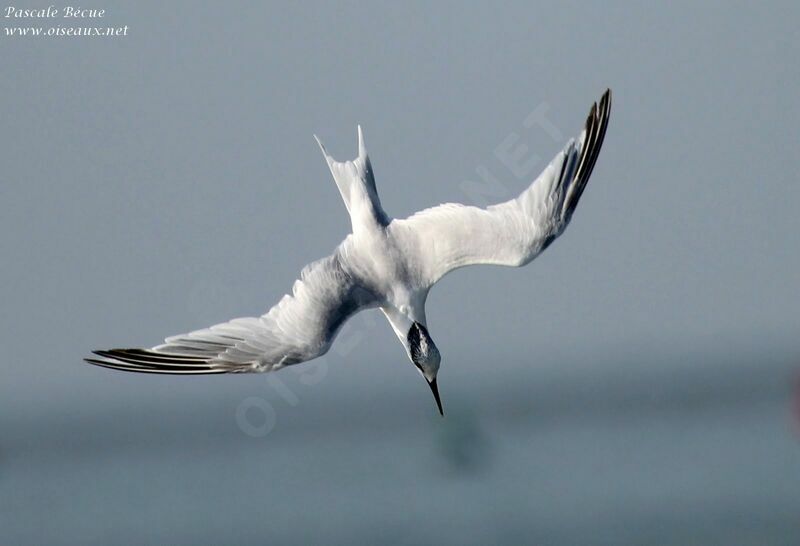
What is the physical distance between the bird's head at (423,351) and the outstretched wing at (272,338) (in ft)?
1.17

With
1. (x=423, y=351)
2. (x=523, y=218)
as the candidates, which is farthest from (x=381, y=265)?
→ (x=523, y=218)

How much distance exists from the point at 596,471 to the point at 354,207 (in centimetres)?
1679

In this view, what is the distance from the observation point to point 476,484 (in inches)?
908

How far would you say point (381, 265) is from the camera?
6.63 meters

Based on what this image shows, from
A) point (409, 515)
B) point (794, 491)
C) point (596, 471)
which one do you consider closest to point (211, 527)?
point (409, 515)

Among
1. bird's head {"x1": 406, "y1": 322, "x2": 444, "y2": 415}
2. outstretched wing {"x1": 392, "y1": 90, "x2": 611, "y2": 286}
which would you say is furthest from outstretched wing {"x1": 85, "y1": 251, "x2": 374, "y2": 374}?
outstretched wing {"x1": 392, "y1": 90, "x2": 611, "y2": 286}

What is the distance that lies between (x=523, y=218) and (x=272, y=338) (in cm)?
121

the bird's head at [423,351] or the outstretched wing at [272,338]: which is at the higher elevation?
the outstretched wing at [272,338]

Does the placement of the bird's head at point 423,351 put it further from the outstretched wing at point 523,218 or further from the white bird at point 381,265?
the outstretched wing at point 523,218

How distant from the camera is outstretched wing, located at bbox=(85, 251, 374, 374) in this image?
6.52 meters

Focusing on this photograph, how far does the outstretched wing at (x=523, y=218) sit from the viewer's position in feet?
21.3

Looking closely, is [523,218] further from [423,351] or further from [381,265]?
[423,351]

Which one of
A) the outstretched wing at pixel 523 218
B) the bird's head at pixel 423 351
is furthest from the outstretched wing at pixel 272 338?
the outstretched wing at pixel 523 218

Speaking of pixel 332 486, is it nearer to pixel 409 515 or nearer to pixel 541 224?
pixel 409 515
